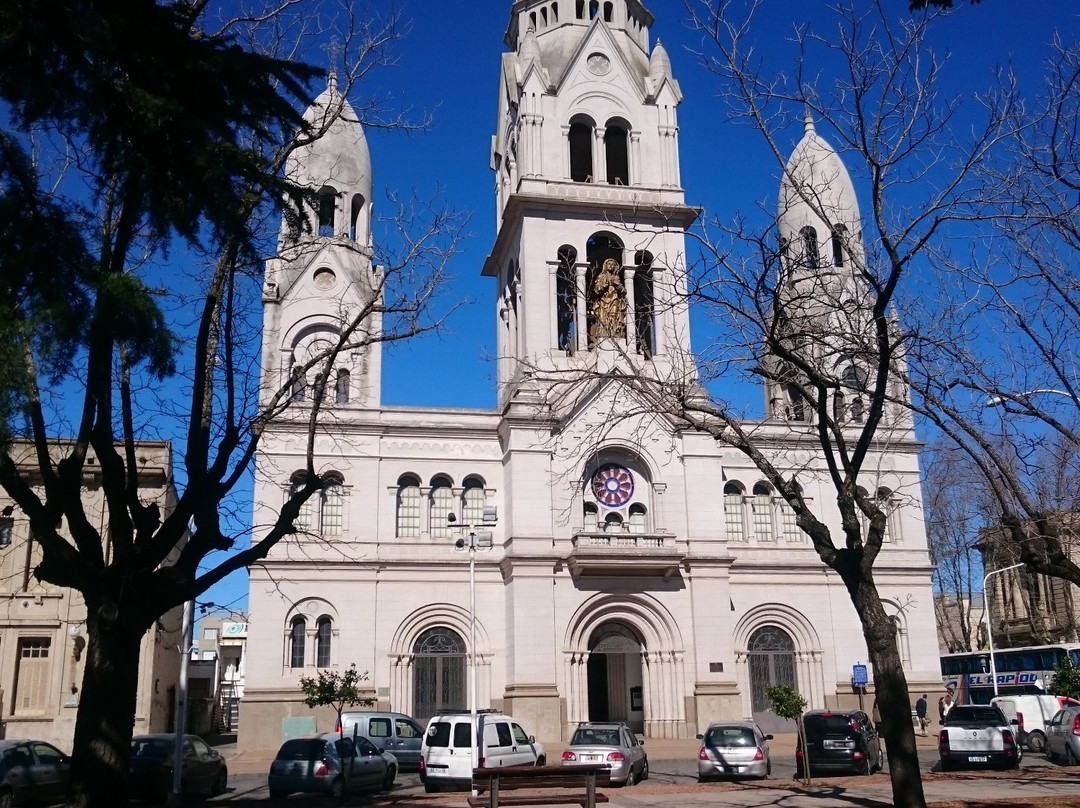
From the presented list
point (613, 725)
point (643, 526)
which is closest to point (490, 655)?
point (643, 526)

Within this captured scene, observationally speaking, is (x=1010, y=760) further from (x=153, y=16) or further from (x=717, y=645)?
(x=153, y=16)

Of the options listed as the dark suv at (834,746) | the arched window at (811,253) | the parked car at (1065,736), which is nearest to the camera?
the arched window at (811,253)

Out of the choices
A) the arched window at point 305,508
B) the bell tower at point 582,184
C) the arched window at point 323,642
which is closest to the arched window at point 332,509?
the arched window at point 305,508

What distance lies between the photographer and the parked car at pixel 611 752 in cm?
2330

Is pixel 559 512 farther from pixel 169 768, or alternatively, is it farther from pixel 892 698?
pixel 892 698

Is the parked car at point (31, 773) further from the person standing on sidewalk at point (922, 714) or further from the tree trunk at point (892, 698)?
the person standing on sidewalk at point (922, 714)

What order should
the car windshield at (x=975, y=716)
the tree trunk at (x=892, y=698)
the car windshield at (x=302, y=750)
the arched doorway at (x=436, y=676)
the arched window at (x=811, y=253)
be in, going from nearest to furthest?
the tree trunk at (x=892, y=698) → the arched window at (x=811, y=253) → the car windshield at (x=302, y=750) → the car windshield at (x=975, y=716) → the arched doorway at (x=436, y=676)

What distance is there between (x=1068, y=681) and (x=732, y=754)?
16.4 meters

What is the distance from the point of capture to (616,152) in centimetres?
4588

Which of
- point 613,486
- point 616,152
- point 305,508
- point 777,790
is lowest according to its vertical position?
point 777,790

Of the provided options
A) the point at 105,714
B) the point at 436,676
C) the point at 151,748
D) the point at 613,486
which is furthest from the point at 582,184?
the point at 105,714

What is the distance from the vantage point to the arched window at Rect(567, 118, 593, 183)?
4438cm

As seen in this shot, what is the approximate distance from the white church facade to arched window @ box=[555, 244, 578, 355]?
0.12m

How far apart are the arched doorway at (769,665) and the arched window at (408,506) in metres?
13.3
